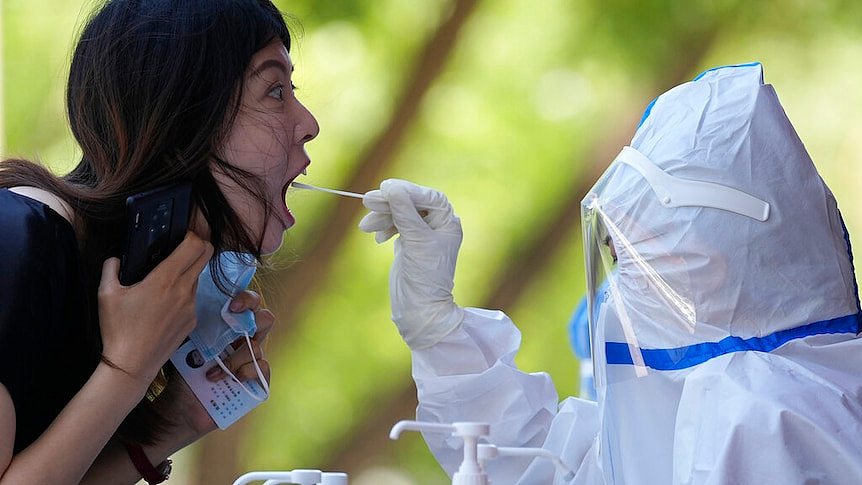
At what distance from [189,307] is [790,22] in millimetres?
2154

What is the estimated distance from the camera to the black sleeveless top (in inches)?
34.5

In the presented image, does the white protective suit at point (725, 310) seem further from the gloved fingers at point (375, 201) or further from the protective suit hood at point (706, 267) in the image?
the gloved fingers at point (375, 201)

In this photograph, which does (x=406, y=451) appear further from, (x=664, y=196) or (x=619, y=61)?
(x=664, y=196)

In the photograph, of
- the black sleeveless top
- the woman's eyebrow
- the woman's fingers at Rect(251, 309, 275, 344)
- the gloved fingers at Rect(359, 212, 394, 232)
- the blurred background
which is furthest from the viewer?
the blurred background

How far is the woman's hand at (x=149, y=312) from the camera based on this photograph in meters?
0.95

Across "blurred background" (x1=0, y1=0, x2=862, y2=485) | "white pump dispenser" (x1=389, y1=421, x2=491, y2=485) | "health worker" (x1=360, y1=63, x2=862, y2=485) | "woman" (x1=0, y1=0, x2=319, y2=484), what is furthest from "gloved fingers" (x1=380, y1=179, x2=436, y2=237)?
"blurred background" (x1=0, y1=0, x2=862, y2=485)

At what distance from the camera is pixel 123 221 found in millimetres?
1026

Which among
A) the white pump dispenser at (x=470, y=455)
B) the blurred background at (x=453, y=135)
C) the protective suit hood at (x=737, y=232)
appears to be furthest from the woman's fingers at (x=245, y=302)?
the blurred background at (x=453, y=135)

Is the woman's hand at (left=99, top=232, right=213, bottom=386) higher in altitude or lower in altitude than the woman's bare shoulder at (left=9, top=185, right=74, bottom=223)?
lower

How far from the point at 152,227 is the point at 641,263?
0.55 m

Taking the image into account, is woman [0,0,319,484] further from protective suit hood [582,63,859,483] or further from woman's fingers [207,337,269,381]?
protective suit hood [582,63,859,483]

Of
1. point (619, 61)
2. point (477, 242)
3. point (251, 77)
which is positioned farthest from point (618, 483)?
point (619, 61)

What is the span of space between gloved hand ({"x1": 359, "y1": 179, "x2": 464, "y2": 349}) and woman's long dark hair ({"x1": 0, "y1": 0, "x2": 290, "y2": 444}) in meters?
0.23

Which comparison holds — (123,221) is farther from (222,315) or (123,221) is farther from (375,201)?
(375,201)
